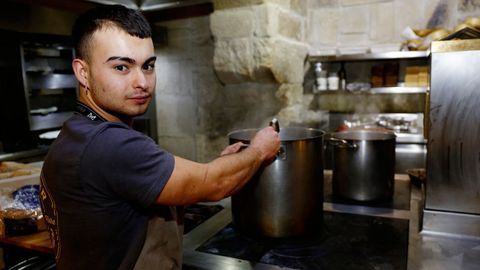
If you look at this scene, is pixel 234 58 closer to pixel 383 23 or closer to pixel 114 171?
pixel 383 23

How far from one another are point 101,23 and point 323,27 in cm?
298

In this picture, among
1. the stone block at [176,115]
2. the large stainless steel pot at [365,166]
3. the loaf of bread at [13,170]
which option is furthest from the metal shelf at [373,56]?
the loaf of bread at [13,170]

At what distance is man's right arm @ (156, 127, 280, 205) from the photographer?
84 centimetres

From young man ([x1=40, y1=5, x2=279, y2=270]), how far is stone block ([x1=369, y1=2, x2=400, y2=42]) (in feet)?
9.51

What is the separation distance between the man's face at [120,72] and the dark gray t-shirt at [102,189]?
0.07 m

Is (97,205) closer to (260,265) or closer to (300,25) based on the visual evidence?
(260,265)

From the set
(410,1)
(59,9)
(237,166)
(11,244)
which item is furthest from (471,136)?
(410,1)

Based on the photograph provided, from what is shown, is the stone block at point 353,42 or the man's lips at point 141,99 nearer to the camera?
the man's lips at point 141,99

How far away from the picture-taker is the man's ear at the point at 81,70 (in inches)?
34.3

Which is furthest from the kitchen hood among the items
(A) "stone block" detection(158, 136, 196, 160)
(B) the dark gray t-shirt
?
(A) "stone block" detection(158, 136, 196, 160)

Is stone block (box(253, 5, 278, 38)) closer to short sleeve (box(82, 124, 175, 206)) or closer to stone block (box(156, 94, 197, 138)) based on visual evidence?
stone block (box(156, 94, 197, 138))

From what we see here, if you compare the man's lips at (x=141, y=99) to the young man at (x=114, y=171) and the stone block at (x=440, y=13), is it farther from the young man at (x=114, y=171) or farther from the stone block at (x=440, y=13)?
the stone block at (x=440, y=13)

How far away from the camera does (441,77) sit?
1.14 meters

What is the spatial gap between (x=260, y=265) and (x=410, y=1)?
3.05 m
